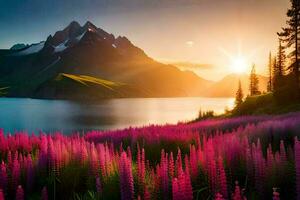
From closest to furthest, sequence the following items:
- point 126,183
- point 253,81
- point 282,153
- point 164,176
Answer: point 126,183 → point 164,176 → point 282,153 → point 253,81

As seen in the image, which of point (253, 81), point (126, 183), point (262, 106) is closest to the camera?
point (126, 183)

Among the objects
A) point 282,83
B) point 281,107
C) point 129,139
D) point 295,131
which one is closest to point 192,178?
point 295,131

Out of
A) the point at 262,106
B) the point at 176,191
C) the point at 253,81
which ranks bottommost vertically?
the point at 176,191

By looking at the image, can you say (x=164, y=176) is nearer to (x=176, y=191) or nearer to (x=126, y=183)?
(x=126, y=183)

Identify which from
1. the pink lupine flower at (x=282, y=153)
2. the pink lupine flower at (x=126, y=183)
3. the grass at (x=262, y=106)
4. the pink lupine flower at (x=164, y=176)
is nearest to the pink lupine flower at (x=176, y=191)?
the pink lupine flower at (x=126, y=183)

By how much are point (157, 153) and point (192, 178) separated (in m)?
5.55

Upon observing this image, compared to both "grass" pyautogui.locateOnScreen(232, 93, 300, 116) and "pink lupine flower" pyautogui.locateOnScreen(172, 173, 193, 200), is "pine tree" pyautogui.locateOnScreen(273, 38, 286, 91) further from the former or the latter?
"pink lupine flower" pyautogui.locateOnScreen(172, 173, 193, 200)

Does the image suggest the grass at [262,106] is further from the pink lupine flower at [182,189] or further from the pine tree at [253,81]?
the pine tree at [253,81]

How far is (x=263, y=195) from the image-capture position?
4316mm

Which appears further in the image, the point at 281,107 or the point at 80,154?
the point at 281,107

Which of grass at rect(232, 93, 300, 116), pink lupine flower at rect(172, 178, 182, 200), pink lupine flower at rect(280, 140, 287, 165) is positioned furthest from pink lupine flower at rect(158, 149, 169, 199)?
grass at rect(232, 93, 300, 116)

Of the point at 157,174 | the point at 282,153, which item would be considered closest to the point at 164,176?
the point at 157,174

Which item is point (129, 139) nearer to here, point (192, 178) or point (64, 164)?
point (64, 164)

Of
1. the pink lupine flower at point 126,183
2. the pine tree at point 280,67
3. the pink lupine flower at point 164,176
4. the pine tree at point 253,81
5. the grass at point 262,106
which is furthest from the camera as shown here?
the pine tree at point 253,81
